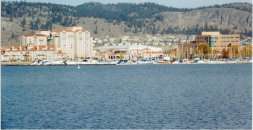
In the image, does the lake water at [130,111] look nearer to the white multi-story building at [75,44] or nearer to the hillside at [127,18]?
the white multi-story building at [75,44]

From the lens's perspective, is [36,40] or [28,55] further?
[36,40]

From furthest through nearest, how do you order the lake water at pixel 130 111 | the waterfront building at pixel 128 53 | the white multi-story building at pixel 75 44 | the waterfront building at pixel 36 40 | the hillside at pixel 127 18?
the hillside at pixel 127 18 < the waterfront building at pixel 36 40 < the waterfront building at pixel 128 53 < the white multi-story building at pixel 75 44 < the lake water at pixel 130 111

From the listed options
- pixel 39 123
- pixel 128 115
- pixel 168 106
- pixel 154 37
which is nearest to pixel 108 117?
pixel 128 115

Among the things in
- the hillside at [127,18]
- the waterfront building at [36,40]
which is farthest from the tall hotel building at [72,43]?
the hillside at [127,18]

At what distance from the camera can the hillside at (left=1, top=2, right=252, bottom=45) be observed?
160 m

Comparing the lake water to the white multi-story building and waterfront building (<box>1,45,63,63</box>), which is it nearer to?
waterfront building (<box>1,45,63,63</box>)

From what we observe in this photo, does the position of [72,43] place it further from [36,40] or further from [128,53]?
[36,40]

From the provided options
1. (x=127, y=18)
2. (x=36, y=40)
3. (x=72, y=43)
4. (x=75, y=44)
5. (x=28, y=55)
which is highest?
(x=127, y=18)

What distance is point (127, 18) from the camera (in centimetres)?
17775

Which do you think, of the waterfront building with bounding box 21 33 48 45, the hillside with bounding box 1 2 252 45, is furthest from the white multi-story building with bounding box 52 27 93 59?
the hillside with bounding box 1 2 252 45

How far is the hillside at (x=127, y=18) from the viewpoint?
160 m

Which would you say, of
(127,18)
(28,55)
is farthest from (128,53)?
(127,18)

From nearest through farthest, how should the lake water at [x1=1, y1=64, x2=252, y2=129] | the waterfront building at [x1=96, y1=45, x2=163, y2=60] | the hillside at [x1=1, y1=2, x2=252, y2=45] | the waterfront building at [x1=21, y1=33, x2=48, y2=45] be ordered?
the lake water at [x1=1, y1=64, x2=252, y2=129]
the waterfront building at [x1=96, y1=45, x2=163, y2=60]
the waterfront building at [x1=21, y1=33, x2=48, y2=45]
the hillside at [x1=1, y1=2, x2=252, y2=45]

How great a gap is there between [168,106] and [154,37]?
13843 cm
